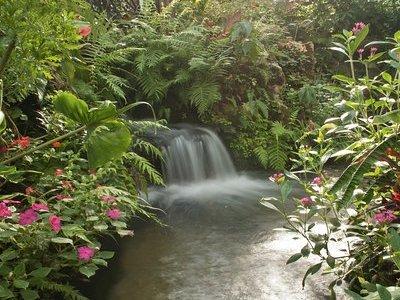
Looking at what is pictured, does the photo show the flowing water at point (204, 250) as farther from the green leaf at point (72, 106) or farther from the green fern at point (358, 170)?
the green leaf at point (72, 106)

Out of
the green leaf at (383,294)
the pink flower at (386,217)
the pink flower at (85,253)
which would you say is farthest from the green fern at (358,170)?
the pink flower at (85,253)

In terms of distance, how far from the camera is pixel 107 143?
1766 millimetres

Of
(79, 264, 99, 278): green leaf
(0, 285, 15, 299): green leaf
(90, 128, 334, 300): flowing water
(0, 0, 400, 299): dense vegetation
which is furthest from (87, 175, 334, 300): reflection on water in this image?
(0, 285, 15, 299): green leaf

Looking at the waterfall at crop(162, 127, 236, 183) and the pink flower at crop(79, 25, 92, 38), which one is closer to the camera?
the pink flower at crop(79, 25, 92, 38)

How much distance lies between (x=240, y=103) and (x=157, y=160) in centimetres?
176

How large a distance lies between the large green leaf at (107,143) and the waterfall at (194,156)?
3.15 m

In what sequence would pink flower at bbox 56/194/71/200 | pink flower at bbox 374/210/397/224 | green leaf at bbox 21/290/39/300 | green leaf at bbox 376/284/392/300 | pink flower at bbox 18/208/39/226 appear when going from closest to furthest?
green leaf at bbox 376/284/392/300, green leaf at bbox 21/290/39/300, pink flower at bbox 18/208/39/226, pink flower at bbox 374/210/397/224, pink flower at bbox 56/194/71/200

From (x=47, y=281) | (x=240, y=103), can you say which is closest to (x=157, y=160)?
(x=240, y=103)

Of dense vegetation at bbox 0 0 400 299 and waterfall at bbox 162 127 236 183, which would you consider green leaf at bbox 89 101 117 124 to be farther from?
waterfall at bbox 162 127 236 183

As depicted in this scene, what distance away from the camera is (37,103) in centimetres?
319

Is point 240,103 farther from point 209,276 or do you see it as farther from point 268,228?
point 209,276

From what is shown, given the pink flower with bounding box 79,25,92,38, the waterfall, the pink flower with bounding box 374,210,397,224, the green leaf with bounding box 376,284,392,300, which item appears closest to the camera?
the green leaf with bounding box 376,284,392,300

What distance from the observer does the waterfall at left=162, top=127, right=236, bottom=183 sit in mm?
5043

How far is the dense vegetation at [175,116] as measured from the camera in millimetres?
1881
